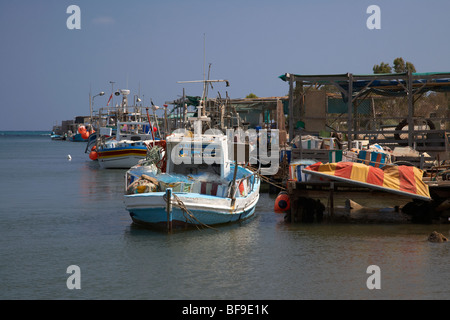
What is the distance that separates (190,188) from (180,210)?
96 cm

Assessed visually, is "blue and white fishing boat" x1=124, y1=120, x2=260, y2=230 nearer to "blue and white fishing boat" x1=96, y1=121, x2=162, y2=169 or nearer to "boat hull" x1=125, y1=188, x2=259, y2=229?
"boat hull" x1=125, y1=188, x2=259, y2=229

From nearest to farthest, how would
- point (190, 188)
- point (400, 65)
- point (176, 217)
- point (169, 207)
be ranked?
point (169, 207), point (176, 217), point (190, 188), point (400, 65)

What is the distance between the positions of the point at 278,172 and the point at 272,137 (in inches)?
121

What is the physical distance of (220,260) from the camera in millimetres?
15391

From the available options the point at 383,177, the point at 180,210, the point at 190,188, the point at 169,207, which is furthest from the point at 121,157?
the point at 383,177

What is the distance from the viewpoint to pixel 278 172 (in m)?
27.9

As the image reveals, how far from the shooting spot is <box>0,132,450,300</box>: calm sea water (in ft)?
42.9

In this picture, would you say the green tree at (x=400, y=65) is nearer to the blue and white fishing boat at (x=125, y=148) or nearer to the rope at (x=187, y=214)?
the blue and white fishing boat at (x=125, y=148)

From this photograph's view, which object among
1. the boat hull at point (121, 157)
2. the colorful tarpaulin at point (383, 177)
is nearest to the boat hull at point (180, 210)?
the colorful tarpaulin at point (383, 177)

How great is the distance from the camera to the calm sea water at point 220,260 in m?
13.1

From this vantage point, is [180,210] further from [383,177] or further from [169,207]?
[383,177]

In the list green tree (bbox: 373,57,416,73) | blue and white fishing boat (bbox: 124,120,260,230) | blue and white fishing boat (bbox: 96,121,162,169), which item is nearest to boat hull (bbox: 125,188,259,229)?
blue and white fishing boat (bbox: 124,120,260,230)

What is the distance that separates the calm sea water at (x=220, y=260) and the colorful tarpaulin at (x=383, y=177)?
1.26 metres
